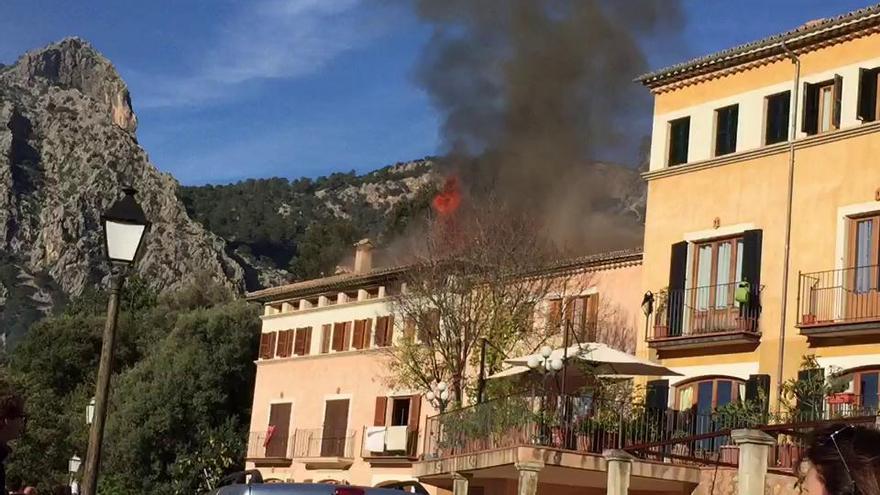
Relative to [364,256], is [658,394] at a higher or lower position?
lower

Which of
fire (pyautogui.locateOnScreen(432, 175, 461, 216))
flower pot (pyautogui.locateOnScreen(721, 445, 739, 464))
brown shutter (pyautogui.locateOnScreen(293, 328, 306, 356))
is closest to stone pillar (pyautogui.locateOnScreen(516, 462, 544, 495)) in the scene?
flower pot (pyautogui.locateOnScreen(721, 445, 739, 464))

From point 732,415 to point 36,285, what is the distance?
11557cm

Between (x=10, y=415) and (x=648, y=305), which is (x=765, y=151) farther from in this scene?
(x=10, y=415)

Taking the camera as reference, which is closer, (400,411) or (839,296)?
(839,296)

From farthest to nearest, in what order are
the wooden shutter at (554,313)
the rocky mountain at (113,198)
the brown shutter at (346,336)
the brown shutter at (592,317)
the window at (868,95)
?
1. the rocky mountain at (113,198)
2. the brown shutter at (346,336)
3. the wooden shutter at (554,313)
4. the brown shutter at (592,317)
5. the window at (868,95)

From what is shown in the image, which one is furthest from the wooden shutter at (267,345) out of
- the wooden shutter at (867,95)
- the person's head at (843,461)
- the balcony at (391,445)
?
the person's head at (843,461)

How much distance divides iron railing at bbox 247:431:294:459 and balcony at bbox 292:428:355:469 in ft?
1.96

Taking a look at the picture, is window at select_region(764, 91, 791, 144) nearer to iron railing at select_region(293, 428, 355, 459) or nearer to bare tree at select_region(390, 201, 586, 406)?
bare tree at select_region(390, 201, 586, 406)

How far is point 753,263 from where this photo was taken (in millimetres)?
30672

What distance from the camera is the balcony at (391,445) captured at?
46.8 m

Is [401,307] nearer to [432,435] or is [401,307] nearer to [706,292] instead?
[432,435]

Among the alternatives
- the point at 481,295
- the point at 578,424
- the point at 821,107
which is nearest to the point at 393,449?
the point at 481,295

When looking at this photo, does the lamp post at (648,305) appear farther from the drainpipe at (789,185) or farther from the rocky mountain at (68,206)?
the rocky mountain at (68,206)

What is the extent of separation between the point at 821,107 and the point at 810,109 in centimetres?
23
